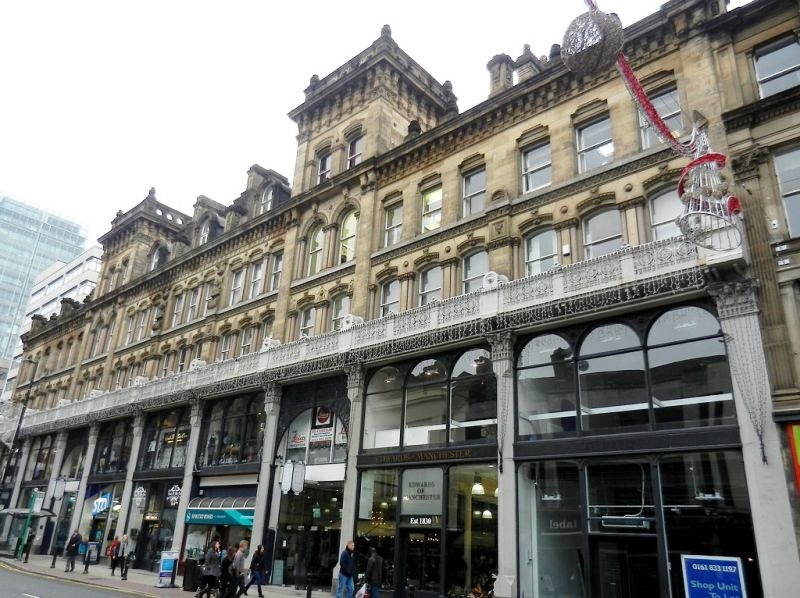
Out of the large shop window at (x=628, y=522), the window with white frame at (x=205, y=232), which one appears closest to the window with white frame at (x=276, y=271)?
the window with white frame at (x=205, y=232)

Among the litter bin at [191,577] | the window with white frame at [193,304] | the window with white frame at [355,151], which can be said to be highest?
the window with white frame at [355,151]

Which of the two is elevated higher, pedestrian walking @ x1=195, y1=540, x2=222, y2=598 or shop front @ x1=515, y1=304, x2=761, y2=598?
shop front @ x1=515, y1=304, x2=761, y2=598

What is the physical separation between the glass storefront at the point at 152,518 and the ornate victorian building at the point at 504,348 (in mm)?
156

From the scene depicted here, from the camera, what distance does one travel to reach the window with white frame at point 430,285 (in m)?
24.3

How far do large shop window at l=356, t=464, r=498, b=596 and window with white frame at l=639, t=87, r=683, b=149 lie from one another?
38.2 feet

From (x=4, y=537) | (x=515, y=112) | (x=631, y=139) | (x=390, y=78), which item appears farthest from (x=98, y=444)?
(x=631, y=139)

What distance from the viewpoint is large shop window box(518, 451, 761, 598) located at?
14.9m

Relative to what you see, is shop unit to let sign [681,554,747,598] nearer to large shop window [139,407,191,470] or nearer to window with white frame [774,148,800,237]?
window with white frame [774,148,800,237]

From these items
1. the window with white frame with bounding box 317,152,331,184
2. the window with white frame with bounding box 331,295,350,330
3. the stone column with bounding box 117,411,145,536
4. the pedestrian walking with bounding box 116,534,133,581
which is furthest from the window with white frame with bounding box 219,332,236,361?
the pedestrian walking with bounding box 116,534,133,581

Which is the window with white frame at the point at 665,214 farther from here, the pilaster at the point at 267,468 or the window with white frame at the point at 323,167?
the window with white frame at the point at 323,167

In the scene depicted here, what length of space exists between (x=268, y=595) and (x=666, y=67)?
21957mm

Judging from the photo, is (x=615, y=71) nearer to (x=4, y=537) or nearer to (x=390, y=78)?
(x=390, y=78)

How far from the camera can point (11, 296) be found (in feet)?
422

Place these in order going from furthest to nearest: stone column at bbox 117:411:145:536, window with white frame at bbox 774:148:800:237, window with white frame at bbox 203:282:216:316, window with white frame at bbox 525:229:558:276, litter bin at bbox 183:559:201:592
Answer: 1. window with white frame at bbox 203:282:216:316
2. stone column at bbox 117:411:145:536
3. litter bin at bbox 183:559:201:592
4. window with white frame at bbox 525:229:558:276
5. window with white frame at bbox 774:148:800:237
